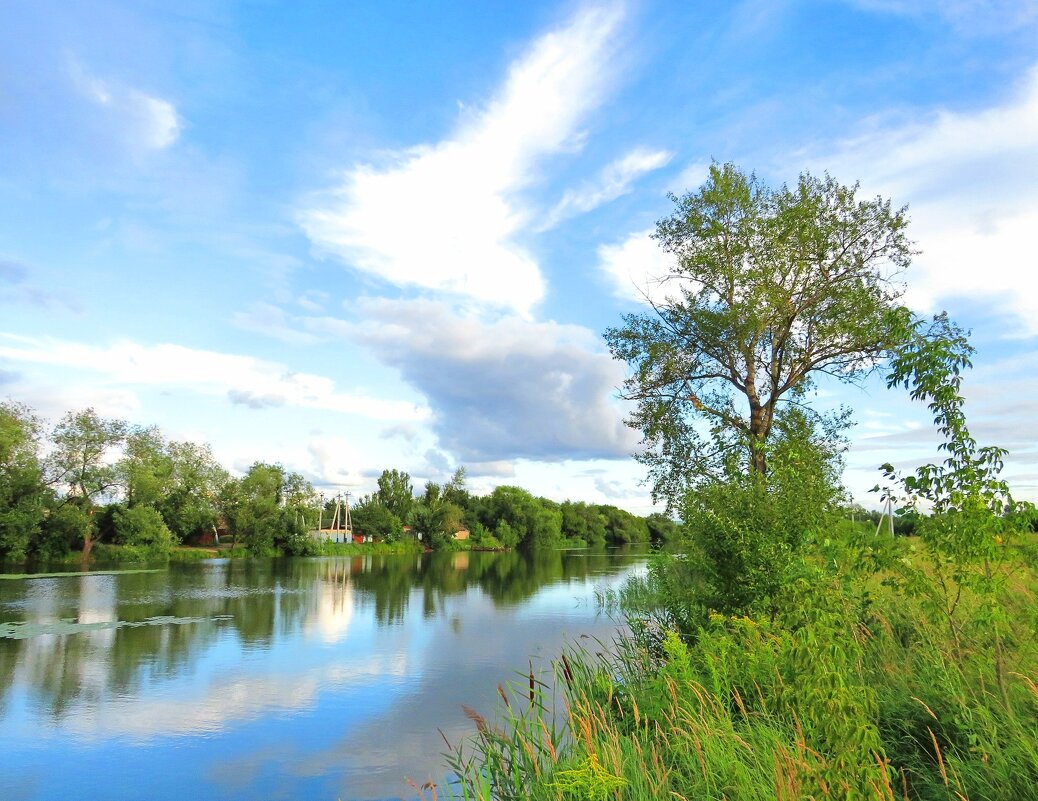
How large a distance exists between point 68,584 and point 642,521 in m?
128

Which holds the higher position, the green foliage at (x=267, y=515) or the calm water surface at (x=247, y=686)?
the green foliage at (x=267, y=515)

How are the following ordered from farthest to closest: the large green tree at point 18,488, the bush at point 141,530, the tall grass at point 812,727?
the bush at point 141,530 < the large green tree at point 18,488 < the tall grass at point 812,727

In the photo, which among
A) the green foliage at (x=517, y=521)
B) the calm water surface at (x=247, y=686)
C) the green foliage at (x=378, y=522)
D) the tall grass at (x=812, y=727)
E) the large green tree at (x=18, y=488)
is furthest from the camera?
the green foliage at (x=517, y=521)

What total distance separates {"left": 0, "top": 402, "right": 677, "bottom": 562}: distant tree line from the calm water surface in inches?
596

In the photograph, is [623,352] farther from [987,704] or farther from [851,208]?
[987,704]

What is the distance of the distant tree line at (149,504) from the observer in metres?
49.8

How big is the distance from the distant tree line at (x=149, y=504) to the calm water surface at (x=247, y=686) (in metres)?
15.1

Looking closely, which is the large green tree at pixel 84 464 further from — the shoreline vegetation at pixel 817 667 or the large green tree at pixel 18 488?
the shoreline vegetation at pixel 817 667

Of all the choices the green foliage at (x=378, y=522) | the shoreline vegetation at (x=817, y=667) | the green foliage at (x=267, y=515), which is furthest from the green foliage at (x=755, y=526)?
the green foliage at (x=378, y=522)

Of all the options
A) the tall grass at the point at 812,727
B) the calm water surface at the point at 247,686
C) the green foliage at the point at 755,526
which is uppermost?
the green foliage at the point at 755,526

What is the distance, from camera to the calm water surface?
9.77 meters

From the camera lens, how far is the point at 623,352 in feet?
69.1

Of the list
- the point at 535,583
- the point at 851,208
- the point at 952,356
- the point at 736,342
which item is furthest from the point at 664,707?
the point at 535,583

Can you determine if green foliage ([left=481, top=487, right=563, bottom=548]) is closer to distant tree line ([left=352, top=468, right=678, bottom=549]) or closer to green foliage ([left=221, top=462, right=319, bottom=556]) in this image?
distant tree line ([left=352, top=468, right=678, bottom=549])
